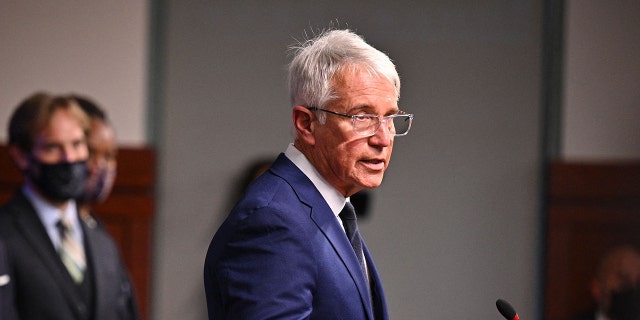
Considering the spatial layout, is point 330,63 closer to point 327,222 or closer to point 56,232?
point 327,222

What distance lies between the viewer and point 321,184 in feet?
5.40

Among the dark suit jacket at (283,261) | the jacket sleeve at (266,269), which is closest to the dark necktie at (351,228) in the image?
the dark suit jacket at (283,261)

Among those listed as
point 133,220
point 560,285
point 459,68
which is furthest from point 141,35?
point 560,285

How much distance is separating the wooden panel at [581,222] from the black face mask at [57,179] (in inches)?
85.2

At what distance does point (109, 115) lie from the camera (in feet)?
11.9

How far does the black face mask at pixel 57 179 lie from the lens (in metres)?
2.85

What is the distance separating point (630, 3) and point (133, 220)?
241 centimetres

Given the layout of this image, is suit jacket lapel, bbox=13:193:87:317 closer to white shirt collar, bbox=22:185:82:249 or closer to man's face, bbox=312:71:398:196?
white shirt collar, bbox=22:185:82:249

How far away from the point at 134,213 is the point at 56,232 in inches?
35.6

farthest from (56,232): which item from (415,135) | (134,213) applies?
(415,135)

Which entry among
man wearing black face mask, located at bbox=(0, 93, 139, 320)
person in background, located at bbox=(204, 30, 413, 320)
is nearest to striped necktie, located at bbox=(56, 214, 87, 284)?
man wearing black face mask, located at bbox=(0, 93, 139, 320)

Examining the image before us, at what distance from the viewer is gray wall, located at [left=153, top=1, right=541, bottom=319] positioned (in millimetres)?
3887

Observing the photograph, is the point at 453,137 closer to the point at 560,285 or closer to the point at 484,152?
the point at 484,152

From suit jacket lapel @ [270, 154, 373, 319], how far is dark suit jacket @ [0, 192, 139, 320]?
4.25ft
